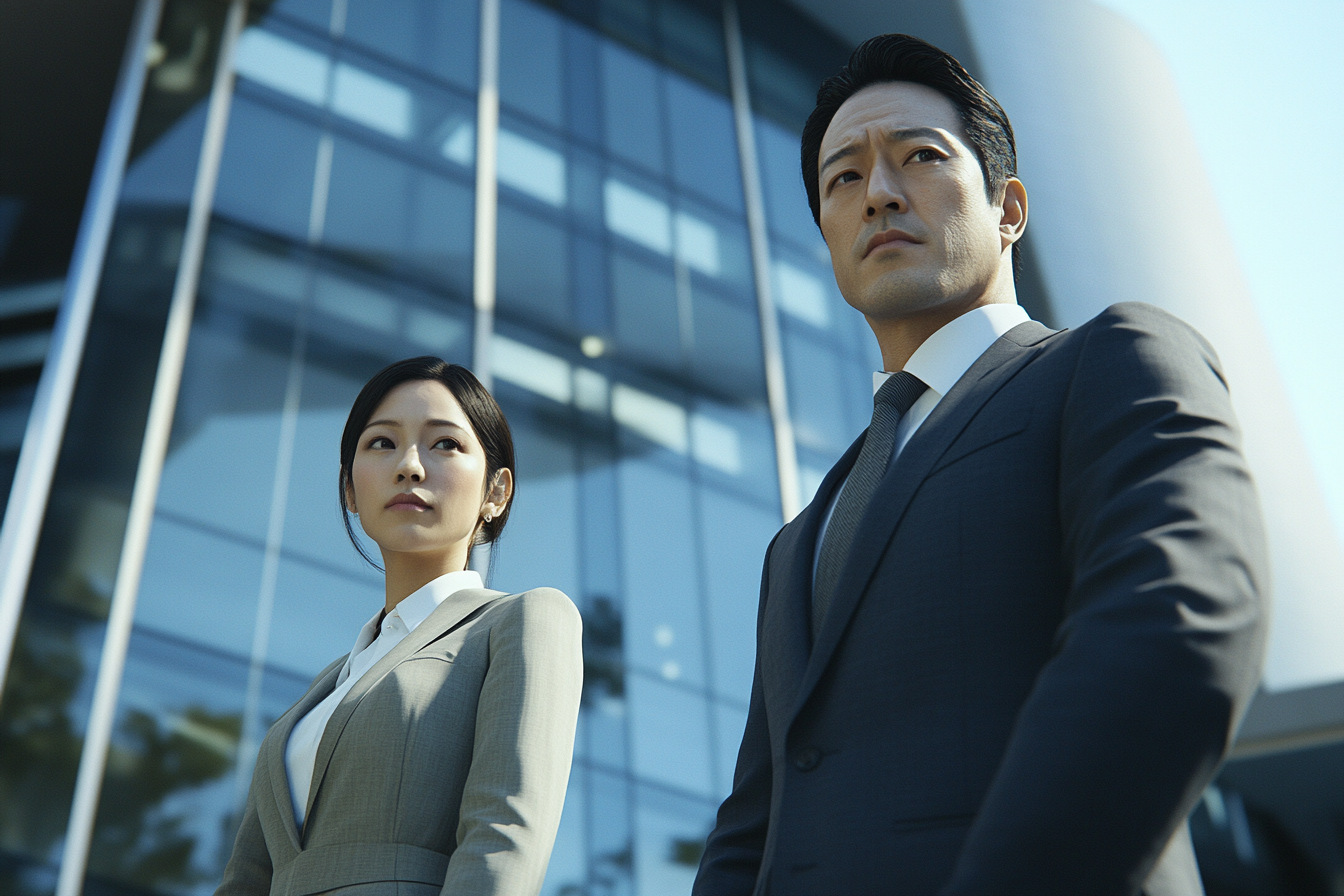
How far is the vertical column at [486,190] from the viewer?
29.4 feet

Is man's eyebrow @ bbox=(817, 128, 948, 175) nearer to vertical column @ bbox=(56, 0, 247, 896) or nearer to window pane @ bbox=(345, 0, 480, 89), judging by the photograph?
vertical column @ bbox=(56, 0, 247, 896)

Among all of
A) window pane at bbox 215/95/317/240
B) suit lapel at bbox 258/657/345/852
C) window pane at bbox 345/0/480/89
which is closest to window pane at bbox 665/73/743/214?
window pane at bbox 345/0/480/89

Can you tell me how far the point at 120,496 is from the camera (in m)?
6.98

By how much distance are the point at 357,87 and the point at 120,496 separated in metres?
3.93

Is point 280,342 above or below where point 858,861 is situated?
above

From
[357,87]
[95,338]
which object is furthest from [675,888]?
[357,87]

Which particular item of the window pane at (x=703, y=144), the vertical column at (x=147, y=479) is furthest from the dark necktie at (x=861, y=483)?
the window pane at (x=703, y=144)

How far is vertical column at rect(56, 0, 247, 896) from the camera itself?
616cm

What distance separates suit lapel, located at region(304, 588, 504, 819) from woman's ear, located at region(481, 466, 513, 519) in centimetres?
27

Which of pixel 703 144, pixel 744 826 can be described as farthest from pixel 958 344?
pixel 703 144

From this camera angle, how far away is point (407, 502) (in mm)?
2432

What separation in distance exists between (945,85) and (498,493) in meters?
1.34

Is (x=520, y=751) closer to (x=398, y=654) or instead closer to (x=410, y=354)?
(x=398, y=654)

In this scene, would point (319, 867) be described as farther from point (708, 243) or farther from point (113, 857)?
point (708, 243)
